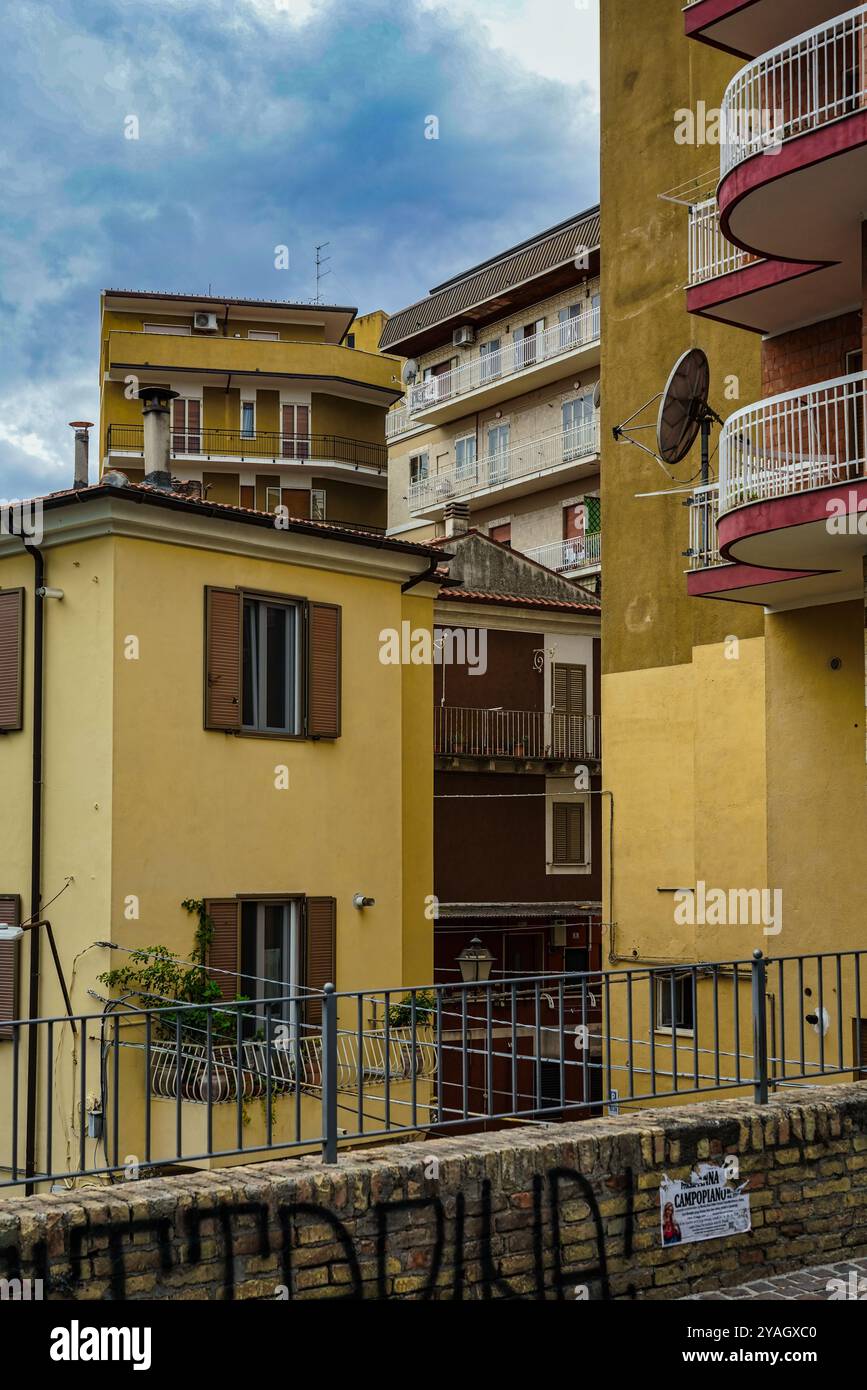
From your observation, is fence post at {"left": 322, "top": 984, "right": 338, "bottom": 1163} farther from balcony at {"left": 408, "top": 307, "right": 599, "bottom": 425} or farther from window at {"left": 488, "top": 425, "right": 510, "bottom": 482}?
window at {"left": 488, "top": 425, "right": 510, "bottom": 482}

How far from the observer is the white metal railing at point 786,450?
1534cm

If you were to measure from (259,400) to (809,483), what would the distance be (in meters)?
38.5

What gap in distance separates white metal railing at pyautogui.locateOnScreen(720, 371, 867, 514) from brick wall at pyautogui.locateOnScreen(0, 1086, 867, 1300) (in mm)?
7127

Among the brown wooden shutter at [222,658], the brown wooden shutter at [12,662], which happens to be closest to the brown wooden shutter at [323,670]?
the brown wooden shutter at [222,658]

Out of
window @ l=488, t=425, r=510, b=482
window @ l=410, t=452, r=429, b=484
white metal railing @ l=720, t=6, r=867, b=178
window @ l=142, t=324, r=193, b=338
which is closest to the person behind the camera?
white metal railing @ l=720, t=6, r=867, b=178

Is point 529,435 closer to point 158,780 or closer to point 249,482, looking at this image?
point 249,482

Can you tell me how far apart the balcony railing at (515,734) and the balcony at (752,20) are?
16.7 m

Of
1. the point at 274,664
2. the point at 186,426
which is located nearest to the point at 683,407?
the point at 274,664

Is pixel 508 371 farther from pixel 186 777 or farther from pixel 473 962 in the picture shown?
pixel 186 777

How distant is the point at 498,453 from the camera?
4656cm

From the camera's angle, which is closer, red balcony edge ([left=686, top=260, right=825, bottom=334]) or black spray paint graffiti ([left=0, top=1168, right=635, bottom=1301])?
black spray paint graffiti ([left=0, top=1168, right=635, bottom=1301])

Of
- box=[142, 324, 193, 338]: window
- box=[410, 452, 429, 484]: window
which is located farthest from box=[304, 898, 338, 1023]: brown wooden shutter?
box=[142, 324, 193, 338]: window

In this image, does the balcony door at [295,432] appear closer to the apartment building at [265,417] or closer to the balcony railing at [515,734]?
the apartment building at [265,417]

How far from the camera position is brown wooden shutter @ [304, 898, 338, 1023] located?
18.8 m
